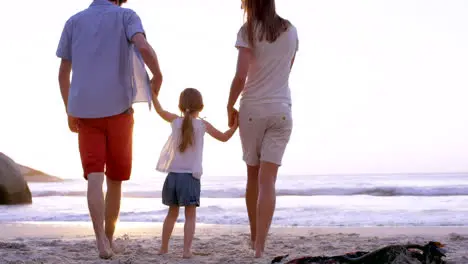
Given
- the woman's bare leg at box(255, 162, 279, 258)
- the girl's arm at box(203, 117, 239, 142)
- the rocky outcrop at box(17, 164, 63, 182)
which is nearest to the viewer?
the woman's bare leg at box(255, 162, 279, 258)

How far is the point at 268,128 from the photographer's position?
160 inches

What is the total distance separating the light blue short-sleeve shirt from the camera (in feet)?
12.6

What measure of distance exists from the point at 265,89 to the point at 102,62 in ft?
3.64

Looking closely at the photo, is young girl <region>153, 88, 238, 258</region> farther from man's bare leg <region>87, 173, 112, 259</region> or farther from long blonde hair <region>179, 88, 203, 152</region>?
man's bare leg <region>87, 173, 112, 259</region>

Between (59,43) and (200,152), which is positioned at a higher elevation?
(59,43)

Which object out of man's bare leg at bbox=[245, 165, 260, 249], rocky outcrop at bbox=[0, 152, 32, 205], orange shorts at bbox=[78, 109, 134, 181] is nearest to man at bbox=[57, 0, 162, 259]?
orange shorts at bbox=[78, 109, 134, 181]

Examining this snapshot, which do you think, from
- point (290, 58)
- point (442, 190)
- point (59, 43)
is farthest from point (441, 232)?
point (442, 190)

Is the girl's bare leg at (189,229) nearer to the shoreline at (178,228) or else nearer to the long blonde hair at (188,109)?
the long blonde hair at (188,109)

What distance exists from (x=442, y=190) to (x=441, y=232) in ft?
37.7

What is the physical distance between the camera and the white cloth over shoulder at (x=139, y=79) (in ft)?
12.9

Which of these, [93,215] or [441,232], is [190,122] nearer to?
[93,215]

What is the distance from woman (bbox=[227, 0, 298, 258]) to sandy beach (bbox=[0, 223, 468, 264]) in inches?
22.1

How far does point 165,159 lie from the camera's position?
14.4 ft

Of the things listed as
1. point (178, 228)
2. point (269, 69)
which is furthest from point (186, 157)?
point (178, 228)
